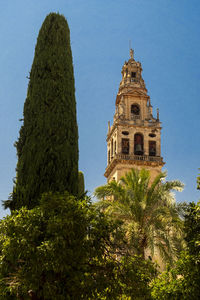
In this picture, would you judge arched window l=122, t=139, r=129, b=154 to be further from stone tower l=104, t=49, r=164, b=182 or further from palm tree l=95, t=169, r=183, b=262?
palm tree l=95, t=169, r=183, b=262

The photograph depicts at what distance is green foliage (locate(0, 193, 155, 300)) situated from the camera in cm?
877

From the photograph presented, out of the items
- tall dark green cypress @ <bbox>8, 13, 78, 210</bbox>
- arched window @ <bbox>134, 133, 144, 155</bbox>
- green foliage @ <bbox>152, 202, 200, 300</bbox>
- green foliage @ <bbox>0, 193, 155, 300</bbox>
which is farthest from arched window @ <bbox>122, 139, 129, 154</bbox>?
green foliage @ <bbox>0, 193, 155, 300</bbox>

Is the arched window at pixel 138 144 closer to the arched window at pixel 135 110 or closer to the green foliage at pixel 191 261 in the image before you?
the arched window at pixel 135 110

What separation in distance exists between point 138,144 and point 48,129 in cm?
2926

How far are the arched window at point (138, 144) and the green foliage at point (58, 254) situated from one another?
98.6 ft

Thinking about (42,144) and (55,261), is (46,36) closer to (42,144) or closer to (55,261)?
(42,144)

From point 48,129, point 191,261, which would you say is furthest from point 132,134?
point 191,261

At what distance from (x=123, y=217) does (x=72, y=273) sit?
33.5 ft

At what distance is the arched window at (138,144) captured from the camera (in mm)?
40144

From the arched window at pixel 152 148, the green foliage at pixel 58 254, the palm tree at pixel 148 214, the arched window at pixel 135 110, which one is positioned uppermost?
the arched window at pixel 135 110

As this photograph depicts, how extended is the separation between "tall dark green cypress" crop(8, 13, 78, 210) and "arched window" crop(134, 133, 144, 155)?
26794 millimetres

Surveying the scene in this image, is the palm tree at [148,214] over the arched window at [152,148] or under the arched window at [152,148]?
under

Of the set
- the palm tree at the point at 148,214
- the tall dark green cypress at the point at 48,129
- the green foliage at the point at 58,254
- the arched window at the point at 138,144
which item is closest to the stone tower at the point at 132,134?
the arched window at the point at 138,144

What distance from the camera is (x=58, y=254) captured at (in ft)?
28.7
